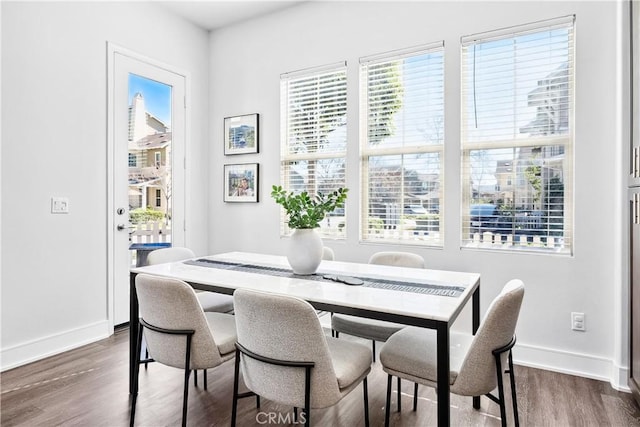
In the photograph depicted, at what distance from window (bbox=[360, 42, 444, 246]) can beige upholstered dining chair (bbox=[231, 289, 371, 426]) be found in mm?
1897

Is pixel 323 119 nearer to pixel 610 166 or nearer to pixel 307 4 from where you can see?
pixel 307 4

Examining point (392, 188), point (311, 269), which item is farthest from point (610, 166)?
point (311, 269)

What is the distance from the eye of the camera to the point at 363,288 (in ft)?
5.94

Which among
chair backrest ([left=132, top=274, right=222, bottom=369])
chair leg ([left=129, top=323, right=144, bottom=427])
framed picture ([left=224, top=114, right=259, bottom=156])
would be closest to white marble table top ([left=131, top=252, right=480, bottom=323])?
chair backrest ([left=132, top=274, right=222, bottom=369])

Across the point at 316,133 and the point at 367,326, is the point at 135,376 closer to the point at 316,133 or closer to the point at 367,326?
the point at 367,326

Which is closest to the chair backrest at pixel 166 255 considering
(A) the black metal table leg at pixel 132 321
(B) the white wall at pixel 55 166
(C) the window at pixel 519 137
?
(A) the black metal table leg at pixel 132 321

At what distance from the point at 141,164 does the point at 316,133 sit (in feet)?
5.54

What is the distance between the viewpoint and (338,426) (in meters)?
1.93

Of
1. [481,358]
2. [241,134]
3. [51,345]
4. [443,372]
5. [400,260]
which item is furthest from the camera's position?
[241,134]

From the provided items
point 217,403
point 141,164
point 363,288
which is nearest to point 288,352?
point 363,288

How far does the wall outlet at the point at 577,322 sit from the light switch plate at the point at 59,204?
3813 mm

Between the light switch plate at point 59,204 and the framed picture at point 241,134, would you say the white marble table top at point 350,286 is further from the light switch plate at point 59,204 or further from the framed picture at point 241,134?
the framed picture at point 241,134

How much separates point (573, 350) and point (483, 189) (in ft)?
4.13

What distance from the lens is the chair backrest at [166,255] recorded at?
2.60 meters
